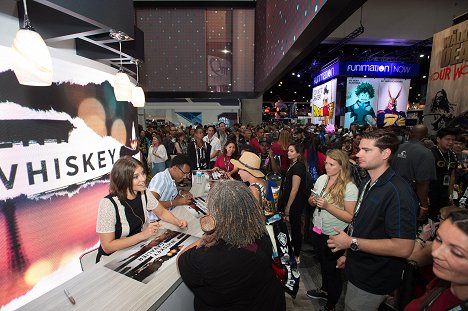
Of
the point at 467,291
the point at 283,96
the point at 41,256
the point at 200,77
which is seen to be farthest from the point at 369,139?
the point at 283,96

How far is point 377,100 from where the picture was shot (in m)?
10.6

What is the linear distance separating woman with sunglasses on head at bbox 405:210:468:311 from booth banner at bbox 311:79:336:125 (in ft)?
36.2

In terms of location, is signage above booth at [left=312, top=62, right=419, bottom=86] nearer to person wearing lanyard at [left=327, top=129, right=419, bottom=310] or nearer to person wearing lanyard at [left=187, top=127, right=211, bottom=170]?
person wearing lanyard at [left=187, top=127, right=211, bottom=170]

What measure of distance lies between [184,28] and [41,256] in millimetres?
7792

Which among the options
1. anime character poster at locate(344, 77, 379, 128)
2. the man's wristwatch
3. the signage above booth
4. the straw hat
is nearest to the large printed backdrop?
the straw hat

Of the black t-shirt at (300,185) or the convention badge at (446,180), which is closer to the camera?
the black t-shirt at (300,185)

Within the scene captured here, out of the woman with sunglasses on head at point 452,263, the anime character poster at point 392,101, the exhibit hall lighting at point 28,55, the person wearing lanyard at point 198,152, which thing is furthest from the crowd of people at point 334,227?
A: the anime character poster at point 392,101

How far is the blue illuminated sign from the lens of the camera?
414 inches

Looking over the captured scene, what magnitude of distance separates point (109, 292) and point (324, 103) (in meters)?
12.8

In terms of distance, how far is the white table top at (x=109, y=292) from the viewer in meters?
1.24

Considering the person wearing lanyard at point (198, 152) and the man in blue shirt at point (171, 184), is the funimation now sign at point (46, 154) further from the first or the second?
the person wearing lanyard at point (198, 152)

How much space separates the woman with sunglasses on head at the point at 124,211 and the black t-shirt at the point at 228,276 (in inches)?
28.3

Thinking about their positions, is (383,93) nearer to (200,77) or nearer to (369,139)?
(200,77)

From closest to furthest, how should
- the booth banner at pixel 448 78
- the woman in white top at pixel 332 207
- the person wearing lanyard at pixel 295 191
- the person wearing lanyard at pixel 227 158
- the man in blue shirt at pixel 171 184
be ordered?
the woman in white top at pixel 332 207 → the man in blue shirt at pixel 171 184 → the person wearing lanyard at pixel 295 191 → the person wearing lanyard at pixel 227 158 → the booth banner at pixel 448 78
